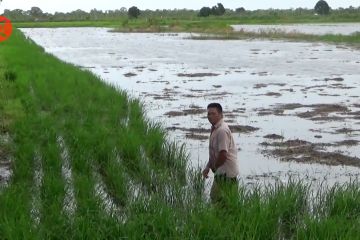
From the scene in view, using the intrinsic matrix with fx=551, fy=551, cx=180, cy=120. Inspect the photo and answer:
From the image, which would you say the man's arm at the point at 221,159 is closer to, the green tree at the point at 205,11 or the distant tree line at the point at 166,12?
the distant tree line at the point at 166,12

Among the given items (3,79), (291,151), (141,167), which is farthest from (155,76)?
(141,167)

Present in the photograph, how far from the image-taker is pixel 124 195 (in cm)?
558

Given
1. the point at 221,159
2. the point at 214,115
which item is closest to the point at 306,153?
the point at 221,159

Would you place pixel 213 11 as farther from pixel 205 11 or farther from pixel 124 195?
pixel 124 195

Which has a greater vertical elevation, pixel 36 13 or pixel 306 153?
pixel 36 13

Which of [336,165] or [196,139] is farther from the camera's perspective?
[196,139]

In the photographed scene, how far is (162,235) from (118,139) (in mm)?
3454

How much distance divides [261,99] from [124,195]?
8.38 metres

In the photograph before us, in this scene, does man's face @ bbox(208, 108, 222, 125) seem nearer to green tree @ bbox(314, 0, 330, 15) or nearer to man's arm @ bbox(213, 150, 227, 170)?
man's arm @ bbox(213, 150, 227, 170)

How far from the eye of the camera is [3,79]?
13.7 m

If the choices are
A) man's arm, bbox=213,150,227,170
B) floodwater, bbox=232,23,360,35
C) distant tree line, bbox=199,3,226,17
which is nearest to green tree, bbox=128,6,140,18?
distant tree line, bbox=199,3,226,17

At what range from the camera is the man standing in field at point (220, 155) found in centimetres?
510

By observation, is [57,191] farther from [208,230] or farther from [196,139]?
[196,139]

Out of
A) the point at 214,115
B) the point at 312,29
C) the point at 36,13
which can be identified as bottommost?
the point at 312,29
